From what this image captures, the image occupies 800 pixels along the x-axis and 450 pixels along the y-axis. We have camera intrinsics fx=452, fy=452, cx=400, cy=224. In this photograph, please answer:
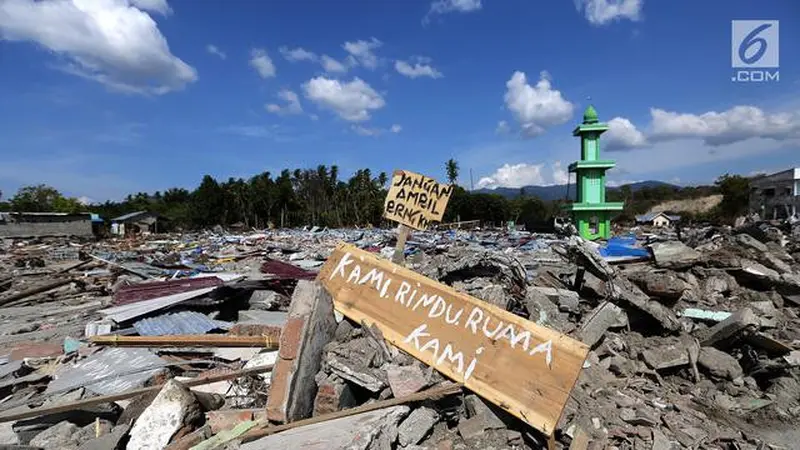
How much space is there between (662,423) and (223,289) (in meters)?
5.47

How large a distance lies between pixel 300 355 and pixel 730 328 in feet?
16.7

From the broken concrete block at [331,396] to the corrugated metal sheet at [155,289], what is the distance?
4364 mm

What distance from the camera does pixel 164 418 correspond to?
2.86 meters

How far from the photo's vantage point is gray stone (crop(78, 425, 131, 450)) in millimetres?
2740

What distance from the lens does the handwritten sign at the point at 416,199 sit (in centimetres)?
413

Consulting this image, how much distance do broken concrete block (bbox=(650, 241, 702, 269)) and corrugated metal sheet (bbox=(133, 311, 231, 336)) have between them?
6927mm

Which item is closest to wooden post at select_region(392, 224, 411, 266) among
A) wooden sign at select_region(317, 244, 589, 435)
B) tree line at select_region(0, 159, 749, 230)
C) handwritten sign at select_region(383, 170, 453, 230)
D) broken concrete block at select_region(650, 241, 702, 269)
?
handwritten sign at select_region(383, 170, 453, 230)

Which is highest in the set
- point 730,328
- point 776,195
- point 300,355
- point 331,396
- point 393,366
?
point 776,195

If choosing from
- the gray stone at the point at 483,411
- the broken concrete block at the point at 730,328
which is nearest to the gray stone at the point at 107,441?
the gray stone at the point at 483,411

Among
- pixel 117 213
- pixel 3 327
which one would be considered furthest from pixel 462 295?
pixel 117 213

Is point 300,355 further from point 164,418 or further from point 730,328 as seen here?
point 730,328

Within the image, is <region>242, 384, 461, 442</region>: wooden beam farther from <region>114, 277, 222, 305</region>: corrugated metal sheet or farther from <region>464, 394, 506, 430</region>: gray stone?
<region>114, 277, 222, 305</region>: corrugated metal sheet

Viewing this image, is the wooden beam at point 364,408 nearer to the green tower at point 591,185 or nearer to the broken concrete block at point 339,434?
the broken concrete block at point 339,434

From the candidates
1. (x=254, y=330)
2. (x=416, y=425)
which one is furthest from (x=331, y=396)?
(x=254, y=330)
